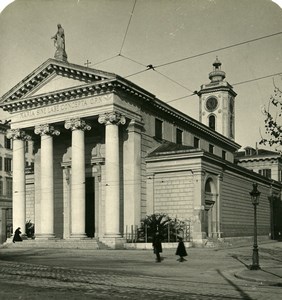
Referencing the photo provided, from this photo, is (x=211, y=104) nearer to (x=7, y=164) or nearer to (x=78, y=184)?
(x=7, y=164)

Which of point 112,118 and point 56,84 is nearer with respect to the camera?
point 112,118

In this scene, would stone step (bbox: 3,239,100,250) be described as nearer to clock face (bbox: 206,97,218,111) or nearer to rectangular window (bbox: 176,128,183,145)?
rectangular window (bbox: 176,128,183,145)

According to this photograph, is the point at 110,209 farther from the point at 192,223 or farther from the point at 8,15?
the point at 8,15

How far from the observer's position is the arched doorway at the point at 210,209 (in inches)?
1430

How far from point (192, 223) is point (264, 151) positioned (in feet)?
120

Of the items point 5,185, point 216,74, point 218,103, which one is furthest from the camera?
point 216,74

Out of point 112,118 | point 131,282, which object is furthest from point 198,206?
point 131,282

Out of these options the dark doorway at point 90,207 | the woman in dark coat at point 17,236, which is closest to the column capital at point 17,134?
the dark doorway at point 90,207

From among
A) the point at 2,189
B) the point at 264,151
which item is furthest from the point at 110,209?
the point at 264,151

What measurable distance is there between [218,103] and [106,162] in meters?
31.7

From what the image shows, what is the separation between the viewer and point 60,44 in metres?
36.8

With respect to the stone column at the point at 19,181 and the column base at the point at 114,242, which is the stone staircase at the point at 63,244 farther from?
the stone column at the point at 19,181

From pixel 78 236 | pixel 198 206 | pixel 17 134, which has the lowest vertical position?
pixel 78 236

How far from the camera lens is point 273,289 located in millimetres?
13500
